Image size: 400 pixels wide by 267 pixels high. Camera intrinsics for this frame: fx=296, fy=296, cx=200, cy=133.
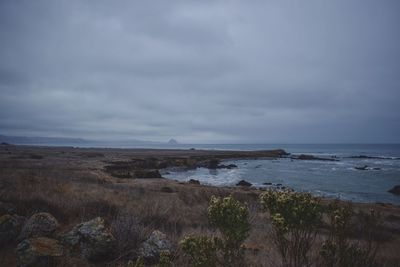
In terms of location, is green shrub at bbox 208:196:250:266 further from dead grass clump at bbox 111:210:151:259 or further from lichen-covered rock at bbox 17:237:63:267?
lichen-covered rock at bbox 17:237:63:267

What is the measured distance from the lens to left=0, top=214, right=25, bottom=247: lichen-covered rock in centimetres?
665

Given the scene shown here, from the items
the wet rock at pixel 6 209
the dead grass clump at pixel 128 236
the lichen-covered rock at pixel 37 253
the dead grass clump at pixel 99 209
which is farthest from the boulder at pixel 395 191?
the lichen-covered rock at pixel 37 253

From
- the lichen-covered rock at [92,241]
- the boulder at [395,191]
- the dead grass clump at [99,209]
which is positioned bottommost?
the boulder at [395,191]

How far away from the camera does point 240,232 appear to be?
4.27m

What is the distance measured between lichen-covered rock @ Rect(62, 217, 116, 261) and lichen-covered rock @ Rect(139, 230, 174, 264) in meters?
0.71

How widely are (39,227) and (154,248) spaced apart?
2.76m

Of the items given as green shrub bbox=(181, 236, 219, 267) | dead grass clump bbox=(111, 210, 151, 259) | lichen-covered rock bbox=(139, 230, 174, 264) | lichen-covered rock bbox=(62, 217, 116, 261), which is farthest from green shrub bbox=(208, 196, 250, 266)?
lichen-covered rock bbox=(62, 217, 116, 261)

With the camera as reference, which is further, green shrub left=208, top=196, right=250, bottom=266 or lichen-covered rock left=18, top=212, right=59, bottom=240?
lichen-covered rock left=18, top=212, right=59, bottom=240

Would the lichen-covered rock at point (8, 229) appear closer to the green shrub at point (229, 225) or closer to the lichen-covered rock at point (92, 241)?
the lichen-covered rock at point (92, 241)

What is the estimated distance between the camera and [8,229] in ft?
22.2

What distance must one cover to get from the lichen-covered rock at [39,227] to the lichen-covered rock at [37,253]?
1127mm

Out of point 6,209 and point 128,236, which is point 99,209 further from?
point 128,236

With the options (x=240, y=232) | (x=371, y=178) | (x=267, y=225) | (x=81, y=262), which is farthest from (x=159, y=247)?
(x=371, y=178)

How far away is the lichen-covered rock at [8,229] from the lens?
6646mm
